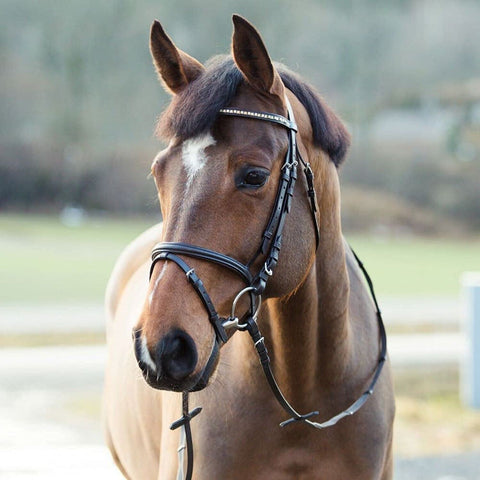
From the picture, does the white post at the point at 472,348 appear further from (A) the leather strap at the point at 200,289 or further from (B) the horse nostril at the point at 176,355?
(B) the horse nostril at the point at 176,355

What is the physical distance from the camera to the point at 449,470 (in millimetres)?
5805

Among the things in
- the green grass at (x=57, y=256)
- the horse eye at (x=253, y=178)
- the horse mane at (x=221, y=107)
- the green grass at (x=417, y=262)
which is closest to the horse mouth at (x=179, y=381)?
the horse eye at (x=253, y=178)

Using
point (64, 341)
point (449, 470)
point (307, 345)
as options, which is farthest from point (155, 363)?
point (64, 341)

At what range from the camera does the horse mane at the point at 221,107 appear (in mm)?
2105

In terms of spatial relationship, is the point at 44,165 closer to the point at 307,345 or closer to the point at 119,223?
the point at 119,223

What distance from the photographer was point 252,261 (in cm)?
210

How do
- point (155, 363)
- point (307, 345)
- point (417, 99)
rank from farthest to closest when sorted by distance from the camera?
point (417, 99) < point (307, 345) < point (155, 363)

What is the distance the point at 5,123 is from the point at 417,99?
786 inches

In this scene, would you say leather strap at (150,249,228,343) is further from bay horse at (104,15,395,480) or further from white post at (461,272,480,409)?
white post at (461,272,480,409)

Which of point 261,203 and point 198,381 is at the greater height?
point 261,203

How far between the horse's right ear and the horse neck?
0.52 meters

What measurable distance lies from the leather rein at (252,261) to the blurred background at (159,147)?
6160 millimetres

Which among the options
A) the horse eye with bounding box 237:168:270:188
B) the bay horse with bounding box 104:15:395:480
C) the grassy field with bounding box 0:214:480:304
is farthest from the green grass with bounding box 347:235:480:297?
the horse eye with bounding box 237:168:270:188

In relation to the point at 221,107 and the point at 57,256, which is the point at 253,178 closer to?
the point at 221,107
